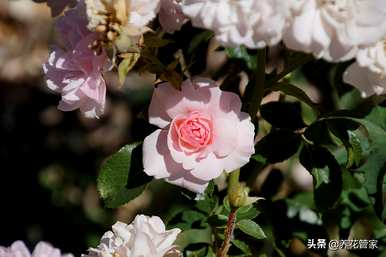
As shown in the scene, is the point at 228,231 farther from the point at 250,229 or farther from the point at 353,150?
the point at 353,150

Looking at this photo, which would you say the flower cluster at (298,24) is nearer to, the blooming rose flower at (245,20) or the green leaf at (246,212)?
the blooming rose flower at (245,20)

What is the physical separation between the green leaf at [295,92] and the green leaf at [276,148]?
8 cm

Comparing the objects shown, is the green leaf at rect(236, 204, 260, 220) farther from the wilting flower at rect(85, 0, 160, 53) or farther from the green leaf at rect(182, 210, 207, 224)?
the wilting flower at rect(85, 0, 160, 53)

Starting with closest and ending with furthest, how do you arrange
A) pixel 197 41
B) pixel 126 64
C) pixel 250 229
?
pixel 126 64
pixel 250 229
pixel 197 41

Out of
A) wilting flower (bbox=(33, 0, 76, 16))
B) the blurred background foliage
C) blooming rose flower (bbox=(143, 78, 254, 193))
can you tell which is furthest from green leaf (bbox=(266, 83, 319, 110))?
wilting flower (bbox=(33, 0, 76, 16))

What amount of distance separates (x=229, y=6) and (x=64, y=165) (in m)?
1.62

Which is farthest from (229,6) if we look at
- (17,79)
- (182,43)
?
(17,79)

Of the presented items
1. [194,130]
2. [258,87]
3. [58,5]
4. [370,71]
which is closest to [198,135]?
[194,130]

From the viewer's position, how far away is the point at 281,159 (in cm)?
122

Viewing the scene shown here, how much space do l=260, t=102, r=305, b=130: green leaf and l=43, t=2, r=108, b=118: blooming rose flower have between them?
280 mm

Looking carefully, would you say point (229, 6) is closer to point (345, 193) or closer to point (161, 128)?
point (161, 128)

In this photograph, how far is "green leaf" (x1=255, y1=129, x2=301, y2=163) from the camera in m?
1.22

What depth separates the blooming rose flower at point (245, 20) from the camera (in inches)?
36.0

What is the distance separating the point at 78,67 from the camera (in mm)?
1076
